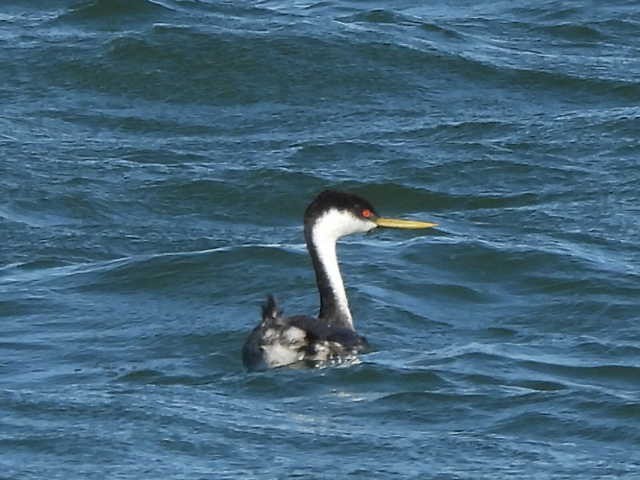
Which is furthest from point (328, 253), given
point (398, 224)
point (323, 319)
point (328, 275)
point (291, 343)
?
point (291, 343)

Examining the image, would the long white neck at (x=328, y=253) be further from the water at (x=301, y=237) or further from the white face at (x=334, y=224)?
the water at (x=301, y=237)

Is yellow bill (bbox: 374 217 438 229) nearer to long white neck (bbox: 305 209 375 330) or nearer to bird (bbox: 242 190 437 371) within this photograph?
bird (bbox: 242 190 437 371)

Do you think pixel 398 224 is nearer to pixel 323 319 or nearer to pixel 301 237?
pixel 323 319

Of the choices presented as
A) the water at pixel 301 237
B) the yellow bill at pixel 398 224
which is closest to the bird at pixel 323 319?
the yellow bill at pixel 398 224

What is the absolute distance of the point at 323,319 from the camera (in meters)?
13.2

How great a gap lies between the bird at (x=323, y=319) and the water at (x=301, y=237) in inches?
5.5

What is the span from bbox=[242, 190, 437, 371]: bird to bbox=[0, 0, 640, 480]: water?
0.14m

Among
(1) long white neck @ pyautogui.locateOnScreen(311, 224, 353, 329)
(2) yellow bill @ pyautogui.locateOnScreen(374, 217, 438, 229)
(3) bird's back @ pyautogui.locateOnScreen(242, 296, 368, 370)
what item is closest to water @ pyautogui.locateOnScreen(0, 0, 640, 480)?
(3) bird's back @ pyautogui.locateOnScreen(242, 296, 368, 370)

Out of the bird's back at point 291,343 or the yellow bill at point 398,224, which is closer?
the bird's back at point 291,343

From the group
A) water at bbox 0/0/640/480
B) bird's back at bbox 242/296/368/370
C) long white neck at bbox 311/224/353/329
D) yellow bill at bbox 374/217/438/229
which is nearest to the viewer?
water at bbox 0/0/640/480

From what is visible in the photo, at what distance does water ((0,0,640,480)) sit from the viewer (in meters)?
11.5

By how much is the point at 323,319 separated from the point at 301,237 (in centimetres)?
302

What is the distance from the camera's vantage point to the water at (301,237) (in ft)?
37.7

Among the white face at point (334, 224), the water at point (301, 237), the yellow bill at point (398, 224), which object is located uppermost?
the white face at point (334, 224)
